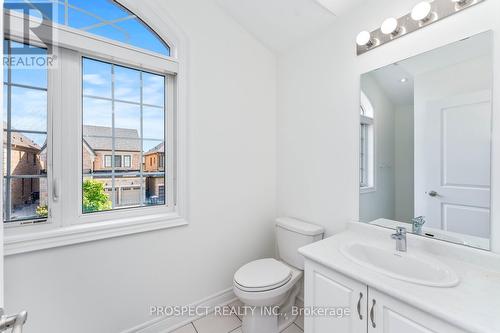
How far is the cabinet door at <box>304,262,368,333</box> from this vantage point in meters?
1.07

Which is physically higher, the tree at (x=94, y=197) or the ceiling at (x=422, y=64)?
the ceiling at (x=422, y=64)

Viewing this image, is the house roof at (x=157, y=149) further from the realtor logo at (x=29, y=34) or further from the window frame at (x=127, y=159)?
the realtor logo at (x=29, y=34)

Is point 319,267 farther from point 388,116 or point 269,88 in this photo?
point 269,88

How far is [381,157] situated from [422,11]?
85cm

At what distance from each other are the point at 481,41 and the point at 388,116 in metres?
0.54

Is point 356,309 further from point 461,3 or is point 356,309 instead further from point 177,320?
point 461,3

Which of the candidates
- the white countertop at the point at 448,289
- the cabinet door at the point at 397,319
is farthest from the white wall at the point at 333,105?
the cabinet door at the point at 397,319

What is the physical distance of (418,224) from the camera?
4.43 feet

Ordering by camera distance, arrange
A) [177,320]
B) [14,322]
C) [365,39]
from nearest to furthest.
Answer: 1. [14,322]
2. [365,39]
3. [177,320]

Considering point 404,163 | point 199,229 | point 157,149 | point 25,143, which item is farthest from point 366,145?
point 25,143

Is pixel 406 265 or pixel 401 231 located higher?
pixel 401 231

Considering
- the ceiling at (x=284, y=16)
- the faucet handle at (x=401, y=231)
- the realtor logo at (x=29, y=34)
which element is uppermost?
the ceiling at (x=284, y=16)

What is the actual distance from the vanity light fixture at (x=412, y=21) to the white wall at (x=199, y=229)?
3.10 ft

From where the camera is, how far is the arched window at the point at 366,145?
1.61 metres
